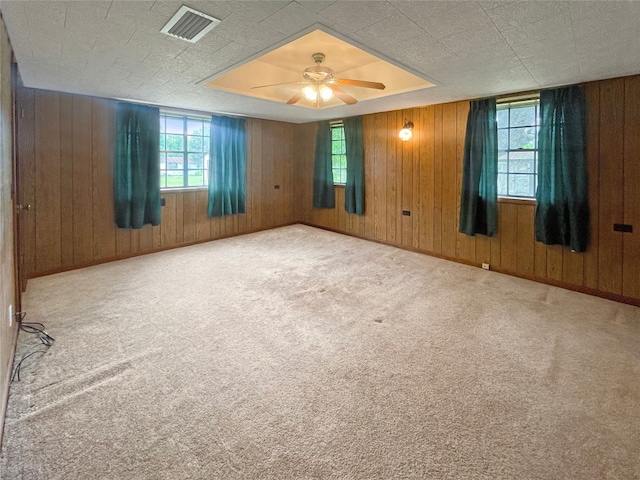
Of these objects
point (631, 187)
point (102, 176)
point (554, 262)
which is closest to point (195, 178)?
point (102, 176)

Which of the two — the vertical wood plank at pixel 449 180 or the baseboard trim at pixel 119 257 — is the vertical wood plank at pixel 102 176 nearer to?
the baseboard trim at pixel 119 257

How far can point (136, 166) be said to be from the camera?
500 cm

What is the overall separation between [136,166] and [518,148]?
5223 millimetres

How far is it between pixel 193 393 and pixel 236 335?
74 centimetres

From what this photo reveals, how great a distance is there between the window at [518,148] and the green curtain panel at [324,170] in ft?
10.3

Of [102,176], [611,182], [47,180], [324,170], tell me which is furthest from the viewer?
[324,170]

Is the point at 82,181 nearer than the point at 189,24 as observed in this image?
No

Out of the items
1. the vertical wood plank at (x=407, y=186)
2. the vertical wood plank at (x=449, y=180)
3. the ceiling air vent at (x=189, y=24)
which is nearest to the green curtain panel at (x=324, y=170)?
the vertical wood plank at (x=407, y=186)

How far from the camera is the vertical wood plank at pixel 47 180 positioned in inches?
165

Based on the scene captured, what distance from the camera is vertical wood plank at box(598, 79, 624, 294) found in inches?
139

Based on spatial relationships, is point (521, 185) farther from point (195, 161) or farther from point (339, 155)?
point (195, 161)

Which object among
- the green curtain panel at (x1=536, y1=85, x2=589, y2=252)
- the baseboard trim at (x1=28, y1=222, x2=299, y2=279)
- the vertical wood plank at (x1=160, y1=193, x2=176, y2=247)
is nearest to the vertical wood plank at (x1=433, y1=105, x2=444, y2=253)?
the green curtain panel at (x1=536, y1=85, x2=589, y2=252)

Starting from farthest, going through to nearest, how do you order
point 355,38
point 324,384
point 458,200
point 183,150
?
point 183,150 < point 458,200 < point 355,38 < point 324,384

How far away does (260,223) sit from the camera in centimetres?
704
